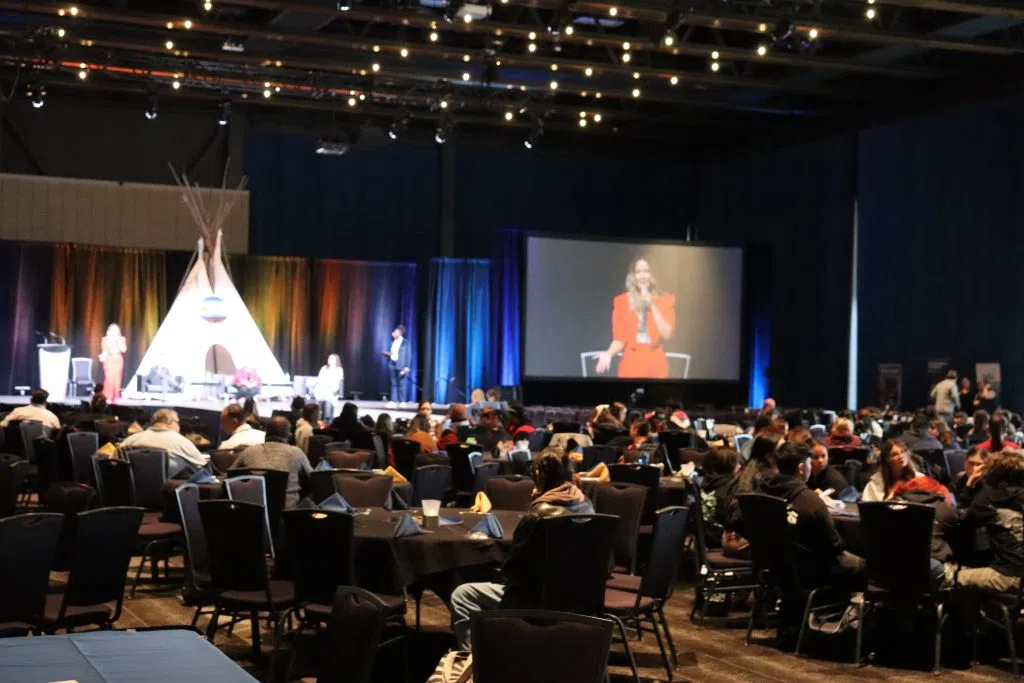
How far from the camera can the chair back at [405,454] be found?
1078 cm

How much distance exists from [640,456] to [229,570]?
4.91m

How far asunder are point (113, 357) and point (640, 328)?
832cm

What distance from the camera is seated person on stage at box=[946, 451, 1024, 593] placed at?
272 inches

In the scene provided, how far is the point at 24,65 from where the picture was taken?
20.0 meters

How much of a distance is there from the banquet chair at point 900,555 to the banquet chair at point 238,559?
283 cm

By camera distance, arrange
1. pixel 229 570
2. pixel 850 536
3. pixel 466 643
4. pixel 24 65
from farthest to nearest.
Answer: pixel 24 65, pixel 850 536, pixel 229 570, pixel 466 643

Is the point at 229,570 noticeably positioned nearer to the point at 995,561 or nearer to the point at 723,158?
the point at 995,561

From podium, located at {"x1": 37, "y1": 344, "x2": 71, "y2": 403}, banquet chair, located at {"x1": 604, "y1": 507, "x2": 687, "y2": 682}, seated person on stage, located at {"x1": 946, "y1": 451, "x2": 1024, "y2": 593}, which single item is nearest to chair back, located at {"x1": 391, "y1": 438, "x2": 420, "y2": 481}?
banquet chair, located at {"x1": 604, "y1": 507, "x2": 687, "y2": 682}

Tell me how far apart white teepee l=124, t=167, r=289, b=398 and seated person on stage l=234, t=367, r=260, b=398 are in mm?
133

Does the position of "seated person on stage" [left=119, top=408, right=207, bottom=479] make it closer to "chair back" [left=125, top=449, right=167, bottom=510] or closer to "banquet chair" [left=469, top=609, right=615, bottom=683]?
"chair back" [left=125, top=449, right=167, bottom=510]

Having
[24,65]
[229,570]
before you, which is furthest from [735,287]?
[229,570]

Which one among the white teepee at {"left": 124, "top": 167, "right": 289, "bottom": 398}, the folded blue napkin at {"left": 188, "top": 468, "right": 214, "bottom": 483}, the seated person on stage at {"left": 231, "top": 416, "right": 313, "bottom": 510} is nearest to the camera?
the folded blue napkin at {"left": 188, "top": 468, "right": 214, "bottom": 483}

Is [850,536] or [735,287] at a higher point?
[735,287]

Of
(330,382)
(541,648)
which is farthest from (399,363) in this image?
(541,648)
